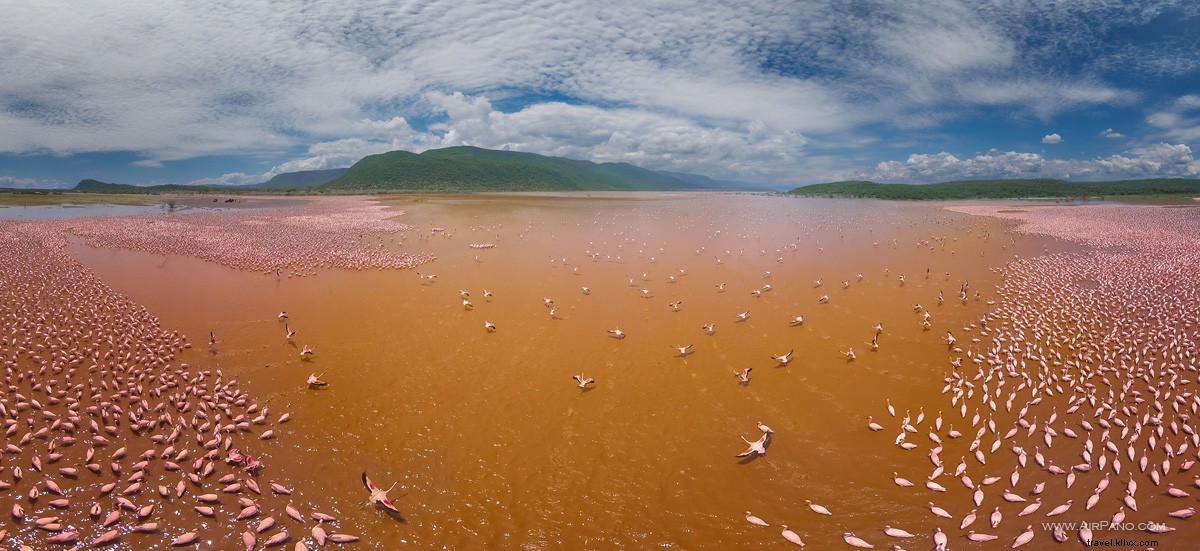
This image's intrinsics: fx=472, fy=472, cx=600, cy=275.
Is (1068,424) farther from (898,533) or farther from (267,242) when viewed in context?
(267,242)

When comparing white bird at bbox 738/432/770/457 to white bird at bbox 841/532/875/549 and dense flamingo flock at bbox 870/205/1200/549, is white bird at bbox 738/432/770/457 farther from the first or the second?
dense flamingo flock at bbox 870/205/1200/549

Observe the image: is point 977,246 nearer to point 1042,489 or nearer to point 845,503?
point 1042,489

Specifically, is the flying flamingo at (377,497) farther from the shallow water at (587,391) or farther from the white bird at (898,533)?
the white bird at (898,533)

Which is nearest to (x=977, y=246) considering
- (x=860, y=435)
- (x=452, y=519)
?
(x=860, y=435)

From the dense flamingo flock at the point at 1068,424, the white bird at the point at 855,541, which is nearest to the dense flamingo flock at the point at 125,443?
the white bird at the point at 855,541

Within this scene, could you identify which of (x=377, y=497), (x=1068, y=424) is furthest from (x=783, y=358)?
(x=377, y=497)

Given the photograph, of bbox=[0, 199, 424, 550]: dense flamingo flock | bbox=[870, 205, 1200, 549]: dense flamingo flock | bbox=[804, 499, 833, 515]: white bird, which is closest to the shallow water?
bbox=[804, 499, 833, 515]: white bird
